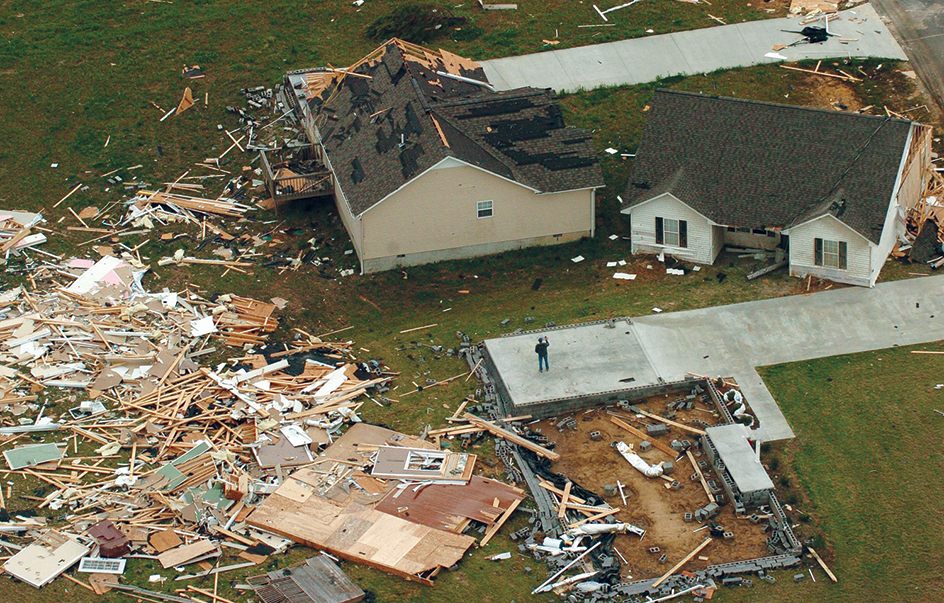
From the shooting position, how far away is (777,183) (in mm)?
40906

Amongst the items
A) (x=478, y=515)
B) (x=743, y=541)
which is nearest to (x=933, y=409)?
(x=743, y=541)

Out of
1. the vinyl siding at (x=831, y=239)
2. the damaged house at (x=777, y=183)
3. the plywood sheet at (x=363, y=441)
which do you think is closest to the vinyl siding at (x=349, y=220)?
the damaged house at (x=777, y=183)

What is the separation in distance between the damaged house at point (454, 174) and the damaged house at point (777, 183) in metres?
2.58

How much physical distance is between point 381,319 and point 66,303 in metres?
9.98

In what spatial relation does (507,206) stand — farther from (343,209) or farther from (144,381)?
(144,381)

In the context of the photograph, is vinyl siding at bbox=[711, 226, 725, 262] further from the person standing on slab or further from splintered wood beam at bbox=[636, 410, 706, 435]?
splintered wood beam at bbox=[636, 410, 706, 435]

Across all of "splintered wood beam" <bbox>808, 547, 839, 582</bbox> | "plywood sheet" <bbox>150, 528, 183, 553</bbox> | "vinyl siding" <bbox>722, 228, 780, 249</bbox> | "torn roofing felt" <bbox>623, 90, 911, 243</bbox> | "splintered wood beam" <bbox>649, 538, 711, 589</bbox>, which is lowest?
"splintered wood beam" <bbox>808, 547, 839, 582</bbox>

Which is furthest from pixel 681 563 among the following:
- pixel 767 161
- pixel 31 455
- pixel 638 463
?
pixel 31 455

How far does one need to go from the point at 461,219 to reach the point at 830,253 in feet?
39.9

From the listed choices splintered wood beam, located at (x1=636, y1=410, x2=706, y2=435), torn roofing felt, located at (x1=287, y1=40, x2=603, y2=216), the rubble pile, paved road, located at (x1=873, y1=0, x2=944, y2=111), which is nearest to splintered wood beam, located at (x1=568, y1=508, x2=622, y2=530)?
splintered wood beam, located at (x1=636, y1=410, x2=706, y2=435)

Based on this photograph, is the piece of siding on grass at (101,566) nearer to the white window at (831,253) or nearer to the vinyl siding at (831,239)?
the vinyl siding at (831,239)

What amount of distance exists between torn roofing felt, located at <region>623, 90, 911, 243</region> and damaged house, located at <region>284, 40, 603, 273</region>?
8.40ft

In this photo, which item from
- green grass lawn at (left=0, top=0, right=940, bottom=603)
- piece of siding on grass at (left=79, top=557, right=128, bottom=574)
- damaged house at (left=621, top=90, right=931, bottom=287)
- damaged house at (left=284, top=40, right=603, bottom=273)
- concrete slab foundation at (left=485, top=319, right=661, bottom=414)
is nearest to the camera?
piece of siding on grass at (left=79, top=557, right=128, bottom=574)

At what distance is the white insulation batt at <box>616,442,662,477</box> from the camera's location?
110 ft
